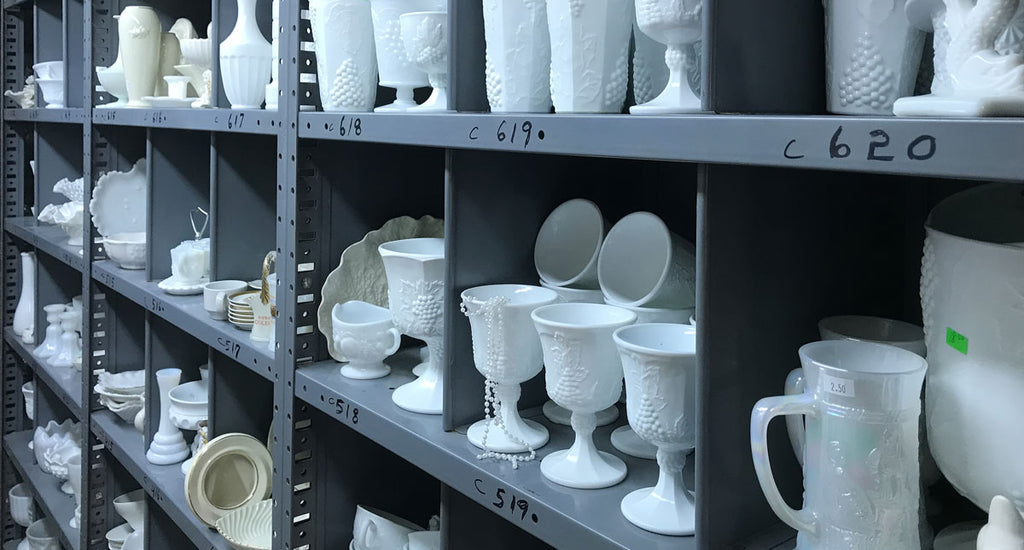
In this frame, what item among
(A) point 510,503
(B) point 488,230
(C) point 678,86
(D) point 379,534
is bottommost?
(D) point 379,534

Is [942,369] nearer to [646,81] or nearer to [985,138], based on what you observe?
[985,138]

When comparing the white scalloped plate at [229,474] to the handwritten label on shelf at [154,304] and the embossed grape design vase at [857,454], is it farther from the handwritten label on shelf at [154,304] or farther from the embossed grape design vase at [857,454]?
the embossed grape design vase at [857,454]

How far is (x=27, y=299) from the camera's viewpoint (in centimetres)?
281

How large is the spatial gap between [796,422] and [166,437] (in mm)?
1560

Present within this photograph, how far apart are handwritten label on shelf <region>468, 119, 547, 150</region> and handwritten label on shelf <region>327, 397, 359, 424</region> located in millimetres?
440

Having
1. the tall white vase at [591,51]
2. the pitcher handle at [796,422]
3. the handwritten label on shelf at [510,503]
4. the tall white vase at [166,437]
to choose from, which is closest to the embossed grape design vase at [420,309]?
the handwritten label on shelf at [510,503]

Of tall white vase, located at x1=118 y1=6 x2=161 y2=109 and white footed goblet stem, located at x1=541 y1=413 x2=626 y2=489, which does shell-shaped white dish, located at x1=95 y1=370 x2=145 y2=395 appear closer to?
tall white vase, located at x1=118 y1=6 x2=161 y2=109

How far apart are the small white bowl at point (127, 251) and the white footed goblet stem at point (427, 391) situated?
→ 113 cm

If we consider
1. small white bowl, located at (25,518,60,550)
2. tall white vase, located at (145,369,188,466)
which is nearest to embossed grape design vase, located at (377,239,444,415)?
tall white vase, located at (145,369,188,466)

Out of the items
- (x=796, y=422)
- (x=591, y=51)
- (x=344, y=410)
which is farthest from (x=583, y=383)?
(x=344, y=410)

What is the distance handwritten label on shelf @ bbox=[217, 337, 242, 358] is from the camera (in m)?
1.43

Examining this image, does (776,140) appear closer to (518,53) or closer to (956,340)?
(956,340)

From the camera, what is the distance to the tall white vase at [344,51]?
115cm

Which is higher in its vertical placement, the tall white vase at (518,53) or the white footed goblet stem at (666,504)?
the tall white vase at (518,53)
